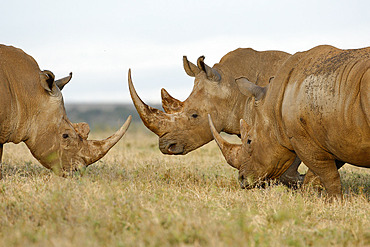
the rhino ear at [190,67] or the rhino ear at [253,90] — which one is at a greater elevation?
the rhino ear at [190,67]

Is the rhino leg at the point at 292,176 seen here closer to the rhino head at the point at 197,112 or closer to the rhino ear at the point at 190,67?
the rhino head at the point at 197,112

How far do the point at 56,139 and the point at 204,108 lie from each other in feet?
6.83

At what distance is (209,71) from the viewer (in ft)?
24.1

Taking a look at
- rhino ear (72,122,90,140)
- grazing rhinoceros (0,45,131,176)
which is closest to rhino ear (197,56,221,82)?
grazing rhinoceros (0,45,131,176)

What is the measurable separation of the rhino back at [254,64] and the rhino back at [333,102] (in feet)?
5.40

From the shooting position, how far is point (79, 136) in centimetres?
686

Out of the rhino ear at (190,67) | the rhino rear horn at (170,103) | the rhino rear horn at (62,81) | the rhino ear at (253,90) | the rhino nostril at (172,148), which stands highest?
the rhino ear at (190,67)

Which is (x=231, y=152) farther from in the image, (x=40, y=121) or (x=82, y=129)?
(x=40, y=121)

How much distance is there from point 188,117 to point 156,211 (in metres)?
3.21

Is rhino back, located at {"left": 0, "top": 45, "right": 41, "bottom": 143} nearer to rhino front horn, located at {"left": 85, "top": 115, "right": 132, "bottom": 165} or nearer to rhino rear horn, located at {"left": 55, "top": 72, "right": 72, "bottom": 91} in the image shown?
rhino rear horn, located at {"left": 55, "top": 72, "right": 72, "bottom": 91}

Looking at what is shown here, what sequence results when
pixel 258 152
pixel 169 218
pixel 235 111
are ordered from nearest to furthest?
1. pixel 169 218
2. pixel 258 152
3. pixel 235 111

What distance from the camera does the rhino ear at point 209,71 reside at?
723cm

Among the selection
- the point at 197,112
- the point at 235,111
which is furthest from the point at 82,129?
the point at 235,111

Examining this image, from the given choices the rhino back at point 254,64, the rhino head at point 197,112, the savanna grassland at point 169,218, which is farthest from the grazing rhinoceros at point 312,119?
the rhino back at point 254,64
